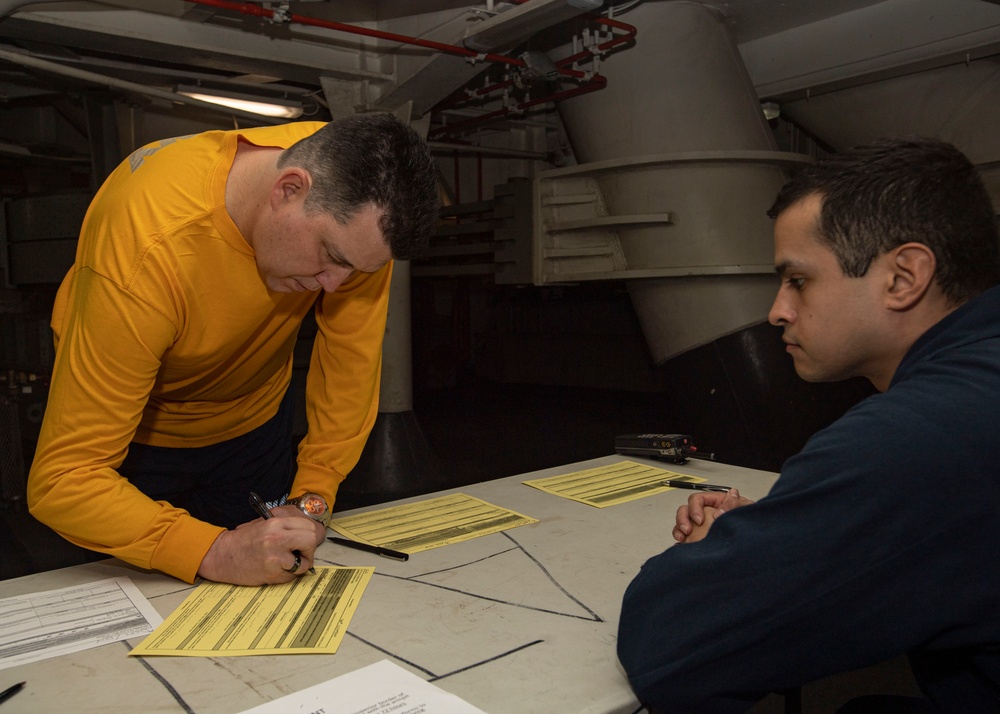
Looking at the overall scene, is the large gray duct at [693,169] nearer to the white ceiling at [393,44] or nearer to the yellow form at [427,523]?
the white ceiling at [393,44]

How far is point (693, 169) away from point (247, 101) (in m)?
2.50

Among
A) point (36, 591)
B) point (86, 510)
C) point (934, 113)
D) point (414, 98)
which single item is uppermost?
point (414, 98)

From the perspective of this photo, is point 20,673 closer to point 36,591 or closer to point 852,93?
point 36,591

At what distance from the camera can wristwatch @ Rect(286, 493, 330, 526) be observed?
136 cm

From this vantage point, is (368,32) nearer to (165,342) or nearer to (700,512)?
(165,342)

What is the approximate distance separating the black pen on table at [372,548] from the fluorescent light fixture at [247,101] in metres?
3.39

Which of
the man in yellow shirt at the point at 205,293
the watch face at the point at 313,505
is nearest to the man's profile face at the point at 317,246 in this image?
the man in yellow shirt at the point at 205,293

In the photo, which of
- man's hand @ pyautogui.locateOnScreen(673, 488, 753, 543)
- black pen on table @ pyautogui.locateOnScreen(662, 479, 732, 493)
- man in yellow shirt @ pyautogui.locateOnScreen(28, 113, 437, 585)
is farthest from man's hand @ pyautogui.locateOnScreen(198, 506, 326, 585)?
black pen on table @ pyautogui.locateOnScreen(662, 479, 732, 493)

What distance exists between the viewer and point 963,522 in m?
0.72

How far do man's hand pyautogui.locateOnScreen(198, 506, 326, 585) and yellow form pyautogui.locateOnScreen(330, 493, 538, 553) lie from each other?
0.20 m

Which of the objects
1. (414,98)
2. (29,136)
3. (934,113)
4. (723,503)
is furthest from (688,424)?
(29,136)

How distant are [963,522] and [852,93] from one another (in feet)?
11.9

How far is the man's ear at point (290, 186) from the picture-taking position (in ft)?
3.83

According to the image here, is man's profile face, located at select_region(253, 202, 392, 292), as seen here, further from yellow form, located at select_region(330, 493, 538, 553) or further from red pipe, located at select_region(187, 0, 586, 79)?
red pipe, located at select_region(187, 0, 586, 79)
